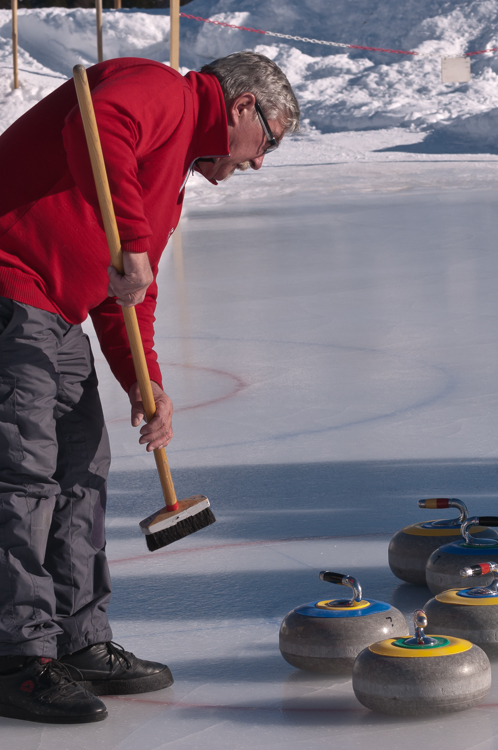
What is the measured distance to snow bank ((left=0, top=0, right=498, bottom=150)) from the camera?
27500 mm

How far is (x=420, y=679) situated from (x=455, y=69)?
28508 mm

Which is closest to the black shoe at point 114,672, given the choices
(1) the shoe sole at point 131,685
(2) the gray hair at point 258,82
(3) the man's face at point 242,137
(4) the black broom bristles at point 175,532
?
(1) the shoe sole at point 131,685

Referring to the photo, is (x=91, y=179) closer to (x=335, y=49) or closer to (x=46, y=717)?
(x=46, y=717)

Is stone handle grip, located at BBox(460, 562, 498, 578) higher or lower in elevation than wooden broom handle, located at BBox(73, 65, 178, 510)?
lower

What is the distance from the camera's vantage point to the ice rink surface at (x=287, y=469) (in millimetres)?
2146

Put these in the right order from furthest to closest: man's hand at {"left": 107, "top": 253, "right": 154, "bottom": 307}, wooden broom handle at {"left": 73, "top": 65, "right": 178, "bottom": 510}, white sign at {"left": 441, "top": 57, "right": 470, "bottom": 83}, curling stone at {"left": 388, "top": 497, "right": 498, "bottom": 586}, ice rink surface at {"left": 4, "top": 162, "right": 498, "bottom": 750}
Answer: white sign at {"left": 441, "top": 57, "right": 470, "bottom": 83}, curling stone at {"left": 388, "top": 497, "right": 498, "bottom": 586}, ice rink surface at {"left": 4, "top": 162, "right": 498, "bottom": 750}, man's hand at {"left": 107, "top": 253, "right": 154, "bottom": 307}, wooden broom handle at {"left": 73, "top": 65, "right": 178, "bottom": 510}

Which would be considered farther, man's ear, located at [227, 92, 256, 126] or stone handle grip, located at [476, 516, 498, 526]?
stone handle grip, located at [476, 516, 498, 526]

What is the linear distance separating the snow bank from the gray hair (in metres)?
24.1

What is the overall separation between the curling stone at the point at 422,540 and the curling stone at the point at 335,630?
43 cm

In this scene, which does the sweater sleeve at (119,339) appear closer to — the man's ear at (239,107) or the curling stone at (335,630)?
the man's ear at (239,107)

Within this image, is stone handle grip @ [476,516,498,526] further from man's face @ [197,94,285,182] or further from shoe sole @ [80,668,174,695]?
man's face @ [197,94,285,182]

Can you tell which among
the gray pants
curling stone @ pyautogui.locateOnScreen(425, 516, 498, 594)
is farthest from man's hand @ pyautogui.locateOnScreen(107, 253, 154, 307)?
curling stone @ pyautogui.locateOnScreen(425, 516, 498, 594)

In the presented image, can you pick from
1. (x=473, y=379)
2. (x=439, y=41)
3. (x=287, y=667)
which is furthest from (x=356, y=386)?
(x=439, y=41)

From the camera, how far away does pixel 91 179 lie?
6.52 ft
